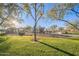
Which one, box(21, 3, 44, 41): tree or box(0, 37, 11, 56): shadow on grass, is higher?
box(21, 3, 44, 41): tree

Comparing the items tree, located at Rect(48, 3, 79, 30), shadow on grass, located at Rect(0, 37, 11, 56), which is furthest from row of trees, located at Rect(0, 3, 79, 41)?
shadow on grass, located at Rect(0, 37, 11, 56)

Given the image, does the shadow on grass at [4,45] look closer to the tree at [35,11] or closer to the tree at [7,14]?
the tree at [7,14]

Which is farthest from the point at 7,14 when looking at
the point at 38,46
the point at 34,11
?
the point at 38,46

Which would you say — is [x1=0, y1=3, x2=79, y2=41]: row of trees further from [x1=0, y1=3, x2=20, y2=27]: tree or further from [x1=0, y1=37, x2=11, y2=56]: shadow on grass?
[x1=0, y1=37, x2=11, y2=56]: shadow on grass

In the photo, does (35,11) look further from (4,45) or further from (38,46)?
(4,45)

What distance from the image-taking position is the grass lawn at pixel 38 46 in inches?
107

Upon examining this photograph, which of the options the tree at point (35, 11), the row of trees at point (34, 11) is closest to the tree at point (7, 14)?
the row of trees at point (34, 11)

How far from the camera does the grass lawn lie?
2.71 metres

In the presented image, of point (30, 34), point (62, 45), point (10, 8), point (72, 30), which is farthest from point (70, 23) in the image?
point (10, 8)

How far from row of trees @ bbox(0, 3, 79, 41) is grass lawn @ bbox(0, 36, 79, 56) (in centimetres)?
10

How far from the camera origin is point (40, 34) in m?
2.77

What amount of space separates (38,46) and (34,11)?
381mm

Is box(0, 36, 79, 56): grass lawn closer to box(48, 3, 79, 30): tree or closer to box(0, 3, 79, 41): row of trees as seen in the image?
box(0, 3, 79, 41): row of trees

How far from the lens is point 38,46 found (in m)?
2.75
